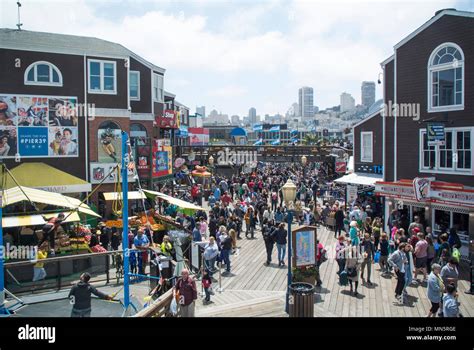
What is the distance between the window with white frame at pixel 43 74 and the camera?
23.9m

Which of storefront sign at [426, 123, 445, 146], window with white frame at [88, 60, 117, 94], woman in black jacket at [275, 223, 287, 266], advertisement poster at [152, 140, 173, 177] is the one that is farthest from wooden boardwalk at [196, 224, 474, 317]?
window with white frame at [88, 60, 117, 94]

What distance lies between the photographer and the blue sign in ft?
77.7

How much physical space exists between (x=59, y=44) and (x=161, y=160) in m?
9.20

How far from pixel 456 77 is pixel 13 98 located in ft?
68.4

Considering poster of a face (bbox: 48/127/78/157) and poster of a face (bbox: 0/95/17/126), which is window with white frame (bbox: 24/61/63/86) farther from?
poster of a face (bbox: 48/127/78/157)

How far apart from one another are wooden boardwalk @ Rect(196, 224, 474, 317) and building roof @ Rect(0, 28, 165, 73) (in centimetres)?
1560

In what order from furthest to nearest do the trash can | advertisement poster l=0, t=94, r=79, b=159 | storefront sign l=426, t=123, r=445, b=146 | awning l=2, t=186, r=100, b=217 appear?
advertisement poster l=0, t=94, r=79, b=159
storefront sign l=426, t=123, r=445, b=146
awning l=2, t=186, r=100, b=217
the trash can

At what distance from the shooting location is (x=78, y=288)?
912 centimetres

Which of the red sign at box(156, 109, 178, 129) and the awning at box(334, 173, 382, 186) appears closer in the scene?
the awning at box(334, 173, 382, 186)

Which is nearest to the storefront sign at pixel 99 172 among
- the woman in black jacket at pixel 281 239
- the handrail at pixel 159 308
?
the woman in black jacket at pixel 281 239

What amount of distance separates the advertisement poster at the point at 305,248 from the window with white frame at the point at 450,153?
7.97m

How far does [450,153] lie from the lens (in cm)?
1866
